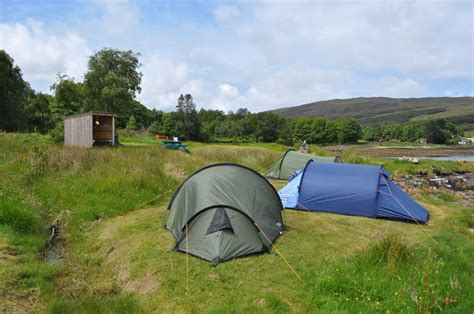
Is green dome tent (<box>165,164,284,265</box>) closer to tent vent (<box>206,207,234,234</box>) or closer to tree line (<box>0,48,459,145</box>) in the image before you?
tent vent (<box>206,207,234,234</box>)

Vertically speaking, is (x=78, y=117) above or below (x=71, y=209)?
above

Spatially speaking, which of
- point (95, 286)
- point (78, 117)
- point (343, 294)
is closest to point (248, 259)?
point (343, 294)

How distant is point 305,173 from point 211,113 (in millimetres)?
89411

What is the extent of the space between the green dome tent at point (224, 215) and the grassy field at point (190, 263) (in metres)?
0.27

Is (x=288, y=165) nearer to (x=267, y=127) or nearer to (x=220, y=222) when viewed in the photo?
(x=220, y=222)

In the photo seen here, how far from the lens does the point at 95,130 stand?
2002 cm

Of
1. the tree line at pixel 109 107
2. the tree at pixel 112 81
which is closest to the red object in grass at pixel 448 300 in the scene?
the tree line at pixel 109 107

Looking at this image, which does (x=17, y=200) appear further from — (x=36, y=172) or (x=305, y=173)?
(x=305, y=173)

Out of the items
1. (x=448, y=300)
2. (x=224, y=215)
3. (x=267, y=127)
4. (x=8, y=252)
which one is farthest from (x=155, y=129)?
(x=448, y=300)

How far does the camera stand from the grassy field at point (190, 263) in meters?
4.74

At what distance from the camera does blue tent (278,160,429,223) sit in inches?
370

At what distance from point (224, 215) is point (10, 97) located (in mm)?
38687

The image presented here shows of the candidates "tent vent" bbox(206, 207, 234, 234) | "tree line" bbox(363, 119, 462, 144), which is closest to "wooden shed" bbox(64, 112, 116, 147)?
"tent vent" bbox(206, 207, 234, 234)

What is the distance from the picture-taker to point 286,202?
10.4 metres
